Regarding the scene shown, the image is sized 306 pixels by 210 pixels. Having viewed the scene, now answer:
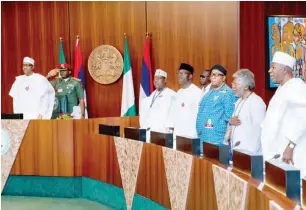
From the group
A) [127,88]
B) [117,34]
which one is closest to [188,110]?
[127,88]

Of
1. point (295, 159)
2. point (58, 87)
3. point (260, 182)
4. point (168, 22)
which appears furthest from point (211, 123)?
point (168, 22)

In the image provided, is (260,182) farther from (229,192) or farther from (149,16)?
(149,16)

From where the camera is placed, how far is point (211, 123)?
4449 millimetres

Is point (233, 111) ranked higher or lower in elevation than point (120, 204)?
higher

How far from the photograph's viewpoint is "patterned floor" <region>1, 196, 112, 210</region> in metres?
5.18

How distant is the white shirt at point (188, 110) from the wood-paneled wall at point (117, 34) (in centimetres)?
221

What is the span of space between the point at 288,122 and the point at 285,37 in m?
3.90

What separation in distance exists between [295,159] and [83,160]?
253cm

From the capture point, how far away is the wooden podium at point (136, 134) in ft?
14.4

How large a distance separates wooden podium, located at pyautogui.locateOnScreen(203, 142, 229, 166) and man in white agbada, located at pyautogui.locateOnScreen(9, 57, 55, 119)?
11.7 ft

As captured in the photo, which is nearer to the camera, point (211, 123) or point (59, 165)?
point (211, 123)

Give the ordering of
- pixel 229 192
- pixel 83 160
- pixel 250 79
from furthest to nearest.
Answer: pixel 83 160, pixel 250 79, pixel 229 192

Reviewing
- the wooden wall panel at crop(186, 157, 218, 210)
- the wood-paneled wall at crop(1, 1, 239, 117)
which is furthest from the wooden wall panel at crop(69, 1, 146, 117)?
the wooden wall panel at crop(186, 157, 218, 210)

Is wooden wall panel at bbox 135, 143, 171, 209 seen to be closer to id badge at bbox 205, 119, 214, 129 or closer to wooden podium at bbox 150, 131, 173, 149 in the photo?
wooden podium at bbox 150, 131, 173, 149
